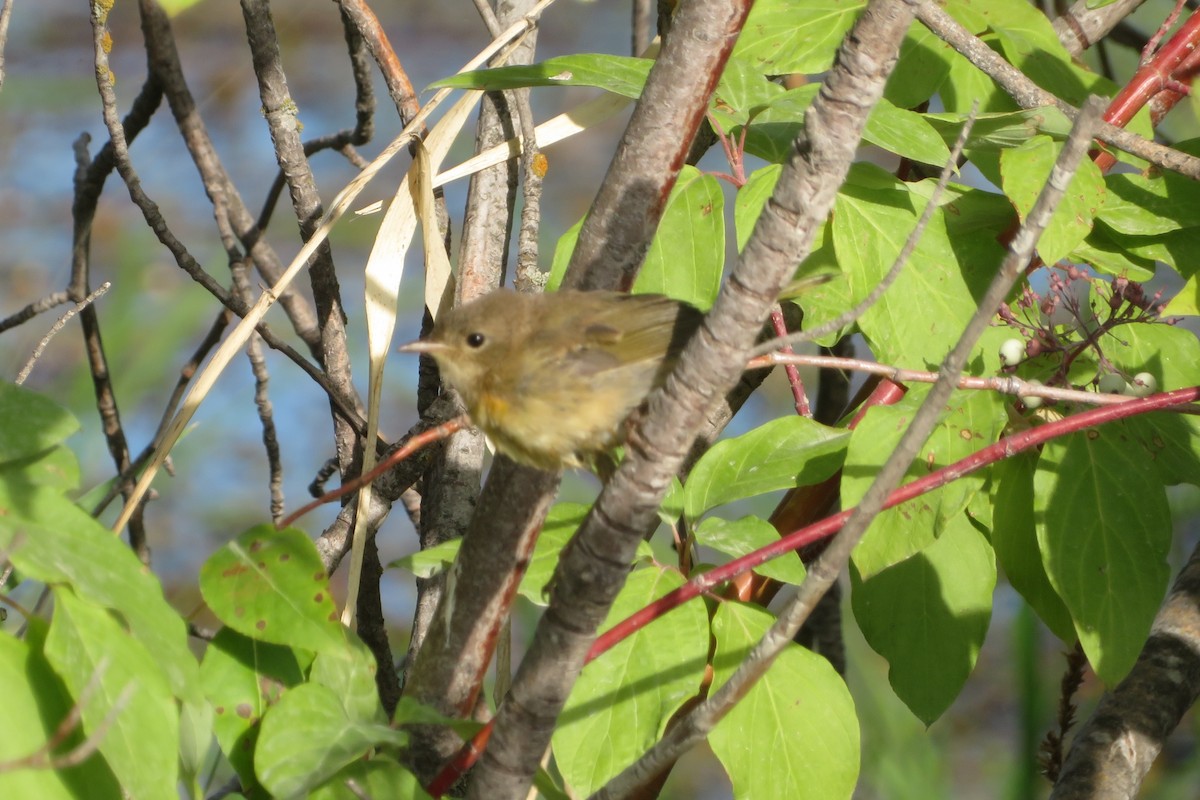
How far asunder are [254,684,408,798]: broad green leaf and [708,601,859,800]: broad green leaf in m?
0.50

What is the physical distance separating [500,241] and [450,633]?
0.89m

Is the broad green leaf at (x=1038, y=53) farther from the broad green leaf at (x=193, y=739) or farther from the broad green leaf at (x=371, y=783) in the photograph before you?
the broad green leaf at (x=193, y=739)

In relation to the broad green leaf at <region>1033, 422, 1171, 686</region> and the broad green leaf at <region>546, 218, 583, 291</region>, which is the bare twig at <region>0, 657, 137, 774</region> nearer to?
the broad green leaf at <region>546, 218, 583, 291</region>

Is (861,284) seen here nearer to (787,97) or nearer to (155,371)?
(787,97)

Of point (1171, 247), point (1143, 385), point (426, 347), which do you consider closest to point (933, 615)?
point (1143, 385)

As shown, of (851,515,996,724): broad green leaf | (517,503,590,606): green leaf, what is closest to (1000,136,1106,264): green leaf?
(851,515,996,724): broad green leaf

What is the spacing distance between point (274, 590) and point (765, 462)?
2.33 ft

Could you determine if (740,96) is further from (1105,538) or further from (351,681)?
(351,681)

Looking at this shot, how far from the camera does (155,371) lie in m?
3.92

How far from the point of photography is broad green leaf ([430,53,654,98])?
1697 millimetres

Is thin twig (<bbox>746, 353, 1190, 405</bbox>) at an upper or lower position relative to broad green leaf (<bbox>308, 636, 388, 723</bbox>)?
upper

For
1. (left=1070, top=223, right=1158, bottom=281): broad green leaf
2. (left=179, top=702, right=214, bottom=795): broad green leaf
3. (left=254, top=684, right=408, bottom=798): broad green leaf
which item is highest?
(left=1070, top=223, right=1158, bottom=281): broad green leaf

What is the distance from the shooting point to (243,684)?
1.39m

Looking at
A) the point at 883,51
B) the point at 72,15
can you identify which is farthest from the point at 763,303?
the point at 72,15
